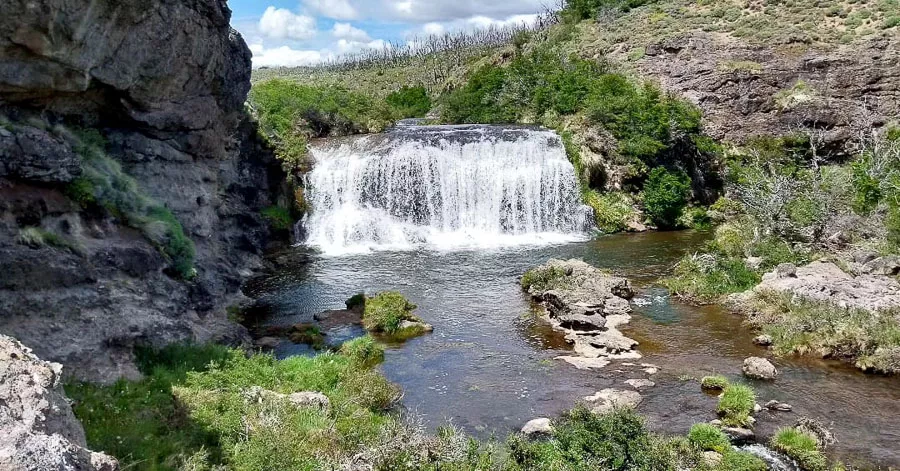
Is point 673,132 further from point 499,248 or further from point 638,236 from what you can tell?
point 499,248

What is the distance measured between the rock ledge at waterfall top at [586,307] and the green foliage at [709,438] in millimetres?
3292

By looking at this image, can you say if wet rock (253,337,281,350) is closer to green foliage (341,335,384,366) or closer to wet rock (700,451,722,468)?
green foliage (341,335,384,366)

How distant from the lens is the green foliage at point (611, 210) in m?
26.3

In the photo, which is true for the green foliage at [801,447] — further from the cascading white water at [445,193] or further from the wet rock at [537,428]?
the cascading white water at [445,193]

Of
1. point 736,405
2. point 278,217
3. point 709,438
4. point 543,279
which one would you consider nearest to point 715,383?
point 736,405

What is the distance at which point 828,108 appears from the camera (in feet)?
93.7

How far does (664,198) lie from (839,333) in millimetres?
14314

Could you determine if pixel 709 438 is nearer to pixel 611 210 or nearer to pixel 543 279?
pixel 543 279

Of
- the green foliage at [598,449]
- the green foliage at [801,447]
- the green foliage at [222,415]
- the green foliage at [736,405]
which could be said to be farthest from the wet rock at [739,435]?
the green foliage at [222,415]

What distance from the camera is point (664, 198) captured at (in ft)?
87.8

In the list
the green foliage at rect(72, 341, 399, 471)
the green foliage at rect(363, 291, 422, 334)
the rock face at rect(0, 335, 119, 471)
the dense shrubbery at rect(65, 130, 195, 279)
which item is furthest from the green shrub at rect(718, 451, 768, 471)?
the dense shrubbery at rect(65, 130, 195, 279)

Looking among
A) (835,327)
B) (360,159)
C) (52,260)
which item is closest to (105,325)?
(52,260)

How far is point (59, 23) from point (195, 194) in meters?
6.90

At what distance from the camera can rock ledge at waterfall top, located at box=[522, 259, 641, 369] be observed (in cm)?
1341
